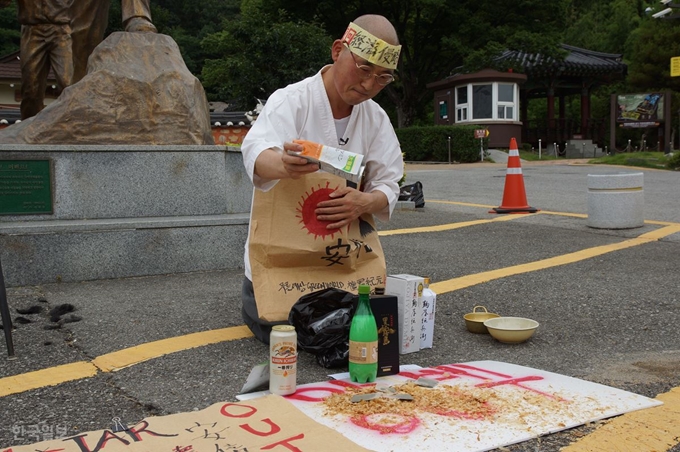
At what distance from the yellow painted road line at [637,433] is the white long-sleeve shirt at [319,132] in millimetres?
1412

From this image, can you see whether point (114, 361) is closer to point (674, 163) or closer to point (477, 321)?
point (477, 321)

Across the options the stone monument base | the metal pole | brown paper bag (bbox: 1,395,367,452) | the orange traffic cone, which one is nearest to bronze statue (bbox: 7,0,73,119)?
the stone monument base

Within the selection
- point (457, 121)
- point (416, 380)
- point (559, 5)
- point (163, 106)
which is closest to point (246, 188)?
point (163, 106)

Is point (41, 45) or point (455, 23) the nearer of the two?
point (41, 45)

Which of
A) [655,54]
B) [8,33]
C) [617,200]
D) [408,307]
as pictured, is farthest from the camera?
[655,54]

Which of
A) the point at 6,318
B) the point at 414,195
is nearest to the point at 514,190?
the point at 414,195

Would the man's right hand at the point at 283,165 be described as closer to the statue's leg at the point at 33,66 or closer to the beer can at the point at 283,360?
the beer can at the point at 283,360

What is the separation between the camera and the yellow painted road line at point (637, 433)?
2.20m

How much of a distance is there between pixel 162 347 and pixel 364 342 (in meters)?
1.17

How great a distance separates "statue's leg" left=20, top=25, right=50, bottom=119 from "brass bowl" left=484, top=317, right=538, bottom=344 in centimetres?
521

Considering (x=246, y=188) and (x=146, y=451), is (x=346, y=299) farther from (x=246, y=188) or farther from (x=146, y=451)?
(x=246, y=188)

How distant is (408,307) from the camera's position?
323 cm

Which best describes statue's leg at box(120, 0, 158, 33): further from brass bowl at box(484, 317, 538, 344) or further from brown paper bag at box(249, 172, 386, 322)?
brass bowl at box(484, 317, 538, 344)

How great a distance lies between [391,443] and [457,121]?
26.4m
